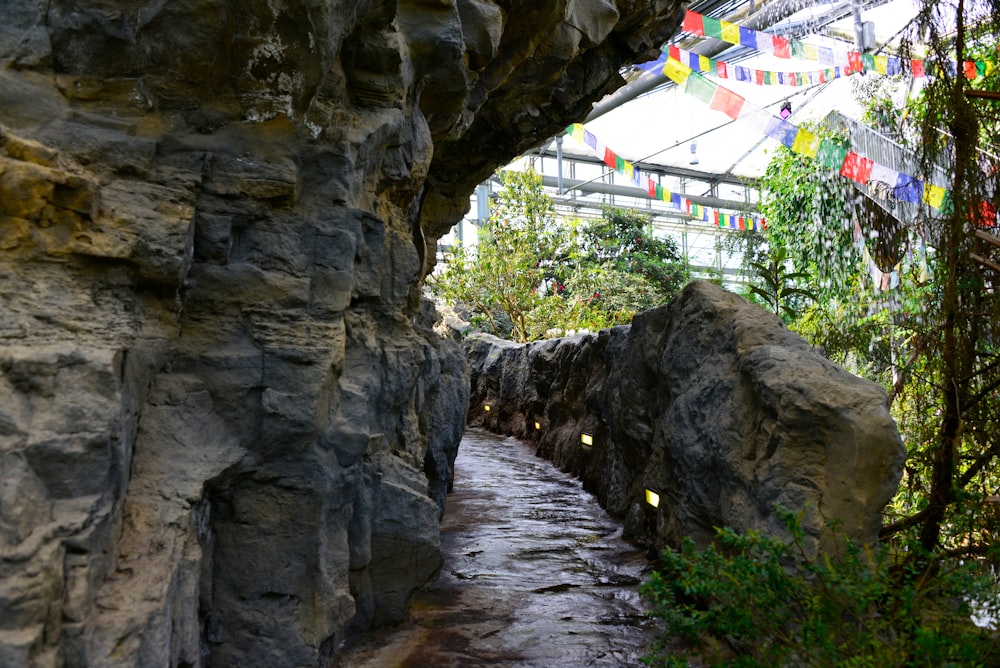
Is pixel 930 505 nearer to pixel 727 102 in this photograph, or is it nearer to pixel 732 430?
pixel 732 430

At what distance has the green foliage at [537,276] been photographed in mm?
15945

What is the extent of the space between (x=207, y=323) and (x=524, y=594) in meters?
3.15

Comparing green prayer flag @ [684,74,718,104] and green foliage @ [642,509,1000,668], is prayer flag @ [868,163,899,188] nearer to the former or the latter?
green prayer flag @ [684,74,718,104]

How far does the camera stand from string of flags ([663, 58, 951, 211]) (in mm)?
8219

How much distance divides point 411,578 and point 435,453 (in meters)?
2.61

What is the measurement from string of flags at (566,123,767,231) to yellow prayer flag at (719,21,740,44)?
7.43 feet

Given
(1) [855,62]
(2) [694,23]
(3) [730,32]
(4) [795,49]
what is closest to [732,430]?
(2) [694,23]

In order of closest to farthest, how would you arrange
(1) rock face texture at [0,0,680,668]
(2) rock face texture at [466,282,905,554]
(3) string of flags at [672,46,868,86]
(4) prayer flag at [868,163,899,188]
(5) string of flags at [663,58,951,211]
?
1. (1) rock face texture at [0,0,680,668]
2. (2) rock face texture at [466,282,905,554]
3. (4) prayer flag at [868,163,899,188]
4. (5) string of flags at [663,58,951,211]
5. (3) string of flags at [672,46,868,86]

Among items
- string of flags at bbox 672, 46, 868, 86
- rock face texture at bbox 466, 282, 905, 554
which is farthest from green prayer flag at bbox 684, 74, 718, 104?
rock face texture at bbox 466, 282, 905, 554

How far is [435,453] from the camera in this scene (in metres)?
7.18

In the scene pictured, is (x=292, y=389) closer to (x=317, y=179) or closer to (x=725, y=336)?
(x=317, y=179)

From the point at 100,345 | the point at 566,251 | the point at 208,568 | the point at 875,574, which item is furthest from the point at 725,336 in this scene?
the point at 566,251

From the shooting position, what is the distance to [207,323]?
10.7ft

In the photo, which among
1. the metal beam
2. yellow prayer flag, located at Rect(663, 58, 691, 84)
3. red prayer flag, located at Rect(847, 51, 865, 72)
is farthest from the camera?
the metal beam
